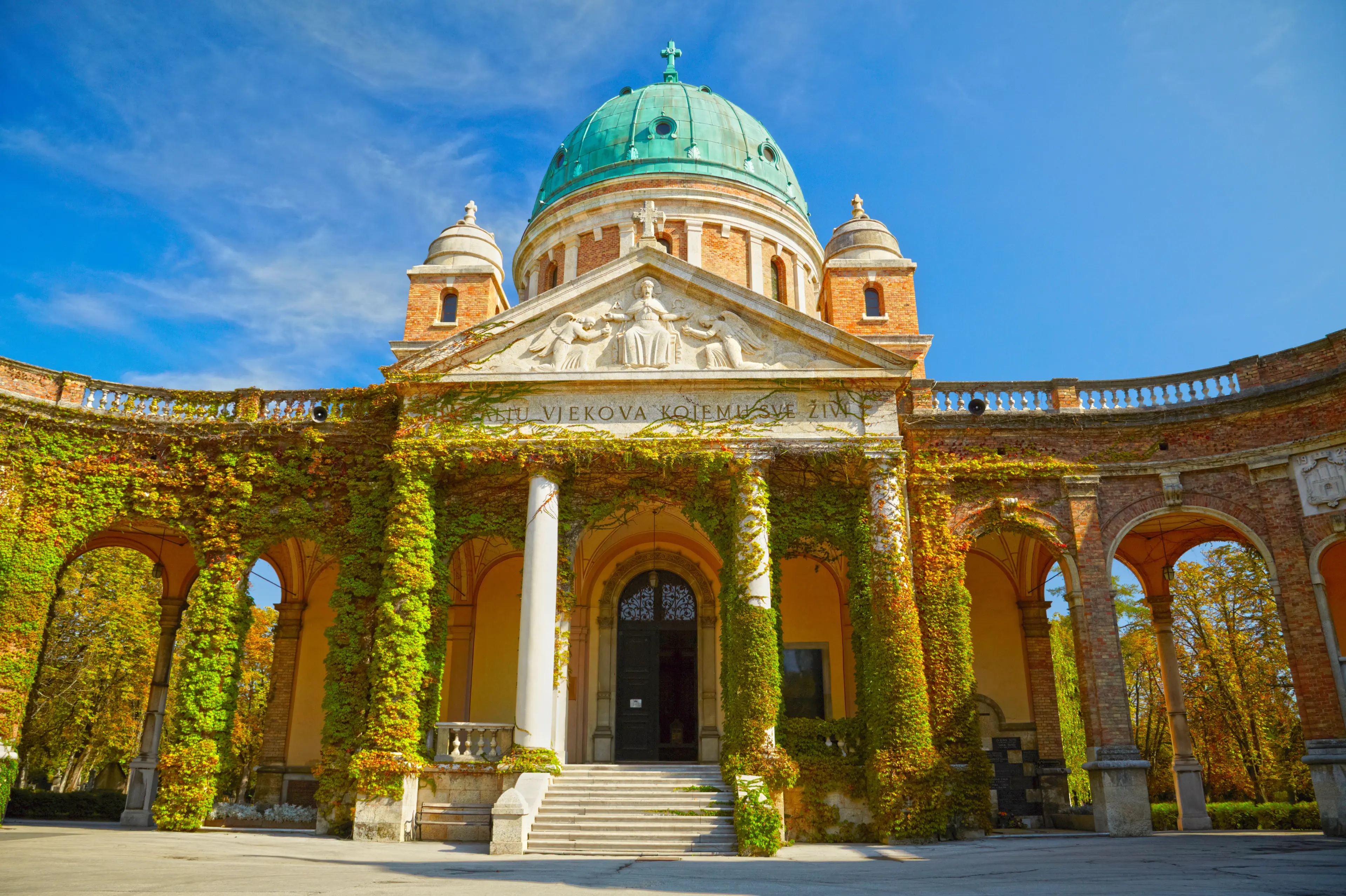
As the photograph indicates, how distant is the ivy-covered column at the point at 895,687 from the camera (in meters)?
16.7

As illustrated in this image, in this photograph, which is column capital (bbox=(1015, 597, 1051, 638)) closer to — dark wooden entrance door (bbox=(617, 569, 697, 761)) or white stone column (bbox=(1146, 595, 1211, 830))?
white stone column (bbox=(1146, 595, 1211, 830))

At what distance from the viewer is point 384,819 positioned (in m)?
16.7

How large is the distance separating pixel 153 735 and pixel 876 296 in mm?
21124

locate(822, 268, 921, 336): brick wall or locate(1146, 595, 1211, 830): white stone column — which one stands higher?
locate(822, 268, 921, 336): brick wall

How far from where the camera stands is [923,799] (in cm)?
1672

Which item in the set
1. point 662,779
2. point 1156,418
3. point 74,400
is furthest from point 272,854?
point 1156,418

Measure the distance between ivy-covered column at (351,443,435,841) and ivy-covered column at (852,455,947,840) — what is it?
8499 mm

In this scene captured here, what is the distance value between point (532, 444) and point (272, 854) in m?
8.59

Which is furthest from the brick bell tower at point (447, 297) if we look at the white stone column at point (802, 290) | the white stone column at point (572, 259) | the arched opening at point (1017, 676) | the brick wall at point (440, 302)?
the arched opening at point (1017, 676)

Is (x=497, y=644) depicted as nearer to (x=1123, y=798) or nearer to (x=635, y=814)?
(x=635, y=814)

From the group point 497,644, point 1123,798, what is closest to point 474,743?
point 497,644

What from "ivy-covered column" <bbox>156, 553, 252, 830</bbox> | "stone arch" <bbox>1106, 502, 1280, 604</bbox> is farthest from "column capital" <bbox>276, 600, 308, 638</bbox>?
"stone arch" <bbox>1106, 502, 1280, 604</bbox>

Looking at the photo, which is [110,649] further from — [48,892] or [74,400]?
[48,892]

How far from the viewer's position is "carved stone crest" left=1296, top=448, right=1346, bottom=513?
60.1 ft
